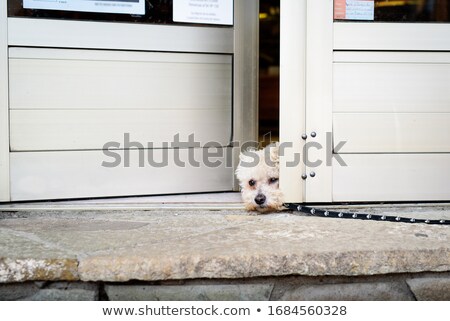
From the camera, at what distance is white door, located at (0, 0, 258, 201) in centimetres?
334

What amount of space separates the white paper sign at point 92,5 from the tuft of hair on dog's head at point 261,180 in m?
1.06

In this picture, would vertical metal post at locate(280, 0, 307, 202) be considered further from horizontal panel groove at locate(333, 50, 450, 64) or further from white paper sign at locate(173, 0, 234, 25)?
white paper sign at locate(173, 0, 234, 25)

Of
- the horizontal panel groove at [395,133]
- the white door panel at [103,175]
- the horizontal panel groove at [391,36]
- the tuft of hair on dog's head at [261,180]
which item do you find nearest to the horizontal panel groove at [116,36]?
the white door panel at [103,175]

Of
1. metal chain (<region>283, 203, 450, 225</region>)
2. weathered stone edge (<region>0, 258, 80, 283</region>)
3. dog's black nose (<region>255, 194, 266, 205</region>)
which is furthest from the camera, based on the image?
dog's black nose (<region>255, 194, 266, 205</region>)

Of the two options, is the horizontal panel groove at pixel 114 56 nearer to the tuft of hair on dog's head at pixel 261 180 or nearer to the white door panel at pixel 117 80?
the white door panel at pixel 117 80

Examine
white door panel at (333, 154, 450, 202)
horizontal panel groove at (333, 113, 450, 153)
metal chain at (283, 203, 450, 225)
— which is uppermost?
horizontal panel groove at (333, 113, 450, 153)

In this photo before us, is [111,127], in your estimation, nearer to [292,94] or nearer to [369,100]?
[292,94]

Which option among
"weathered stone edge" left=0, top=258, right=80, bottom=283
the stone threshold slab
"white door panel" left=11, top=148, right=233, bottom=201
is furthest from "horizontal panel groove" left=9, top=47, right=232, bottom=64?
"weathered stone edge" left=0, top=258, right=80, bottom=283

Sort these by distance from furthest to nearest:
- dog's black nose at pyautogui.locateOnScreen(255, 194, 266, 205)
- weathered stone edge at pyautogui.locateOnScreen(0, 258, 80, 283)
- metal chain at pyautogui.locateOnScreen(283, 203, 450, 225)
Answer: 1. dog's black nose at pyautogui.locateOnScreen(255, 194, 266, 205)
2. metal chain at pyautogui.locateOnScreen(283, 203, 450, 225)
3. weathered stone edge at pyautogui.locateOnScreen(0, 258, 80, 283)

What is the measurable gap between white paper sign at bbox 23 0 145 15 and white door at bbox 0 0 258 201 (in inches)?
0.8

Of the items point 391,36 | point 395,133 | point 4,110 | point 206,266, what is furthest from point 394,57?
point 4,110

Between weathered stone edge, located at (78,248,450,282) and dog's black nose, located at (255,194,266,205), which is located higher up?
dog's black nose, located at (255,194,266,205)

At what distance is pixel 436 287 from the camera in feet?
8.07

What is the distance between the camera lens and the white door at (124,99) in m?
3.34
